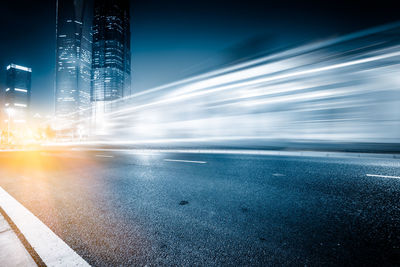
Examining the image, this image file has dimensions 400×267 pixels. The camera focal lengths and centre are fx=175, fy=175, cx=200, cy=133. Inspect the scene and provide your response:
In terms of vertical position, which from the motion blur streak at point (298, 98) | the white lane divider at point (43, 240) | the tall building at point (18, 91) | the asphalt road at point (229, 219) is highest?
the tall building at point (18, 91)

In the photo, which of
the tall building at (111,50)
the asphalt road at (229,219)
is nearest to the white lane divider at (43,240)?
the asphalt road at (229,219)

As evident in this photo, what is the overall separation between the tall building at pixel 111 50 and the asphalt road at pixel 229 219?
61223 millimetres

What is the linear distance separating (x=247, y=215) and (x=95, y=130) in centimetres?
1808

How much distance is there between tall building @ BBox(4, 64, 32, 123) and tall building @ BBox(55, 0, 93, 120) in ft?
167

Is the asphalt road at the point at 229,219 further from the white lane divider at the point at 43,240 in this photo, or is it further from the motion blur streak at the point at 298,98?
the motion blur streak at the point at 298,98

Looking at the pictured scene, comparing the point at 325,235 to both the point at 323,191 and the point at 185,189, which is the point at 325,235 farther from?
the point at 185,189

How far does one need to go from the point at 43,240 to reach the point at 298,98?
8.48 metres

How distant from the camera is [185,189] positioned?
294 centimetres

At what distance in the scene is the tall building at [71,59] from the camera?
307 feet

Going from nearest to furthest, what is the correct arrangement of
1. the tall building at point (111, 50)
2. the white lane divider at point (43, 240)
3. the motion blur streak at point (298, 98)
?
the white lane divider at point (43, 240) < the motion blur streak at point (298, 98) < the tall building at point (111, 50)

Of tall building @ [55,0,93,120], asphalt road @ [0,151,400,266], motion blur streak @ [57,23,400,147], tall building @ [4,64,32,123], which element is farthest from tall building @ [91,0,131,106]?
tall building @ [4,64,32,123]

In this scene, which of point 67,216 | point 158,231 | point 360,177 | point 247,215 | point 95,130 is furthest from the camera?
point 95,130

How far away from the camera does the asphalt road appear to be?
51.6 inches

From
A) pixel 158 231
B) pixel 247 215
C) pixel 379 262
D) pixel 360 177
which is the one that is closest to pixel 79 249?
pixel 158 231
